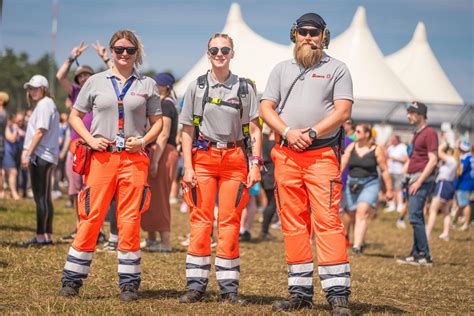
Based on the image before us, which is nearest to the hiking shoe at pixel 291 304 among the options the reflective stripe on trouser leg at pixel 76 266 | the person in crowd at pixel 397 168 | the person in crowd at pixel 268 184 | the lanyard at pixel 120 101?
the reflective stripe on trouser leg at pixel 76 266

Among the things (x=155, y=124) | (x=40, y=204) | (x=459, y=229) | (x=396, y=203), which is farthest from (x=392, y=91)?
(x=155, y=124)

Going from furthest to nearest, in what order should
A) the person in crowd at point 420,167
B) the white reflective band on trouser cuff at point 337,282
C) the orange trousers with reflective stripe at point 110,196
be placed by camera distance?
the person in crowd at point 420,167 < the orange trousers with reflective stripe at point 110,196 < the white reflective band on trouser cuff at point 337,282

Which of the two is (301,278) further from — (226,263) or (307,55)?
(307,55)

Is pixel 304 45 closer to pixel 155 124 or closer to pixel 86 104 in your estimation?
pixel 155 124

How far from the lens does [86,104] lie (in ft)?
22.1

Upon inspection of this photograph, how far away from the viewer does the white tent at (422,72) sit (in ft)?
124

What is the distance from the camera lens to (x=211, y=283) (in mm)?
7918

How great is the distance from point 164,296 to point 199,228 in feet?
2.60

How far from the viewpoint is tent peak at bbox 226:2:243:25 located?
1491 inches

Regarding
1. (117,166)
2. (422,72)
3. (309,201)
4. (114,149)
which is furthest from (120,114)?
(422,72)

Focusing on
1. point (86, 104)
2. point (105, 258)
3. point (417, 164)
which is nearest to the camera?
point (86, 104)

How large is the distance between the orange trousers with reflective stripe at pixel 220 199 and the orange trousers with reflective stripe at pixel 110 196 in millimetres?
A: 468

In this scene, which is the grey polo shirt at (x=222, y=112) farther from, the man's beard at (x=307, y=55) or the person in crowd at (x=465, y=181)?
the person in crowd at (x=465, y=181)

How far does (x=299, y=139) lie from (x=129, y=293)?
6.47 ft
